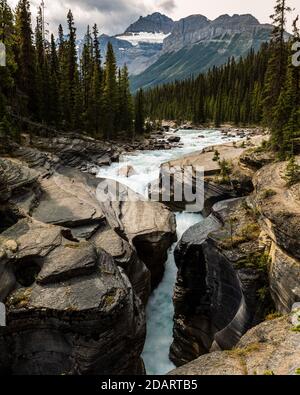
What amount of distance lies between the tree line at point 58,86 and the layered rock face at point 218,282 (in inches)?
752

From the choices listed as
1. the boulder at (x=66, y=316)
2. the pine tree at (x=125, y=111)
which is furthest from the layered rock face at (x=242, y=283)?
the pine tree at (x=125, y=111)

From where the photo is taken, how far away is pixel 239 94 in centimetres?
9756

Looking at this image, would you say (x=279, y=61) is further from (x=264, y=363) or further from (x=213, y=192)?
(x=264, y=363)

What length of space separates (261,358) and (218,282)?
24.5 ft

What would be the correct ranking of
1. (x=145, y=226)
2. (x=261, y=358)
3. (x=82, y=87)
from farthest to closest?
(x=82, y=87), (x=145, y=226), (x=261, y=358)

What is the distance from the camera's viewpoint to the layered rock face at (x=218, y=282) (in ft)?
44.7

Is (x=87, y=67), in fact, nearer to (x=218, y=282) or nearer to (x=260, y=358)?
(x=218, y=282)

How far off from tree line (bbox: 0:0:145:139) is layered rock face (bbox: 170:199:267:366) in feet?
62.6

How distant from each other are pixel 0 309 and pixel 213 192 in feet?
55.3

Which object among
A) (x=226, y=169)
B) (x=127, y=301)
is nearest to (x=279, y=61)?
(x=226, y=169)

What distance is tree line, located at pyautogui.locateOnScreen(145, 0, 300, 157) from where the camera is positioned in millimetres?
30641

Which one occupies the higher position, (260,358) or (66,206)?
(66,206)

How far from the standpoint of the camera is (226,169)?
2470 centimetres

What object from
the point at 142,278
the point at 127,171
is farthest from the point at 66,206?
the point at 127,171
